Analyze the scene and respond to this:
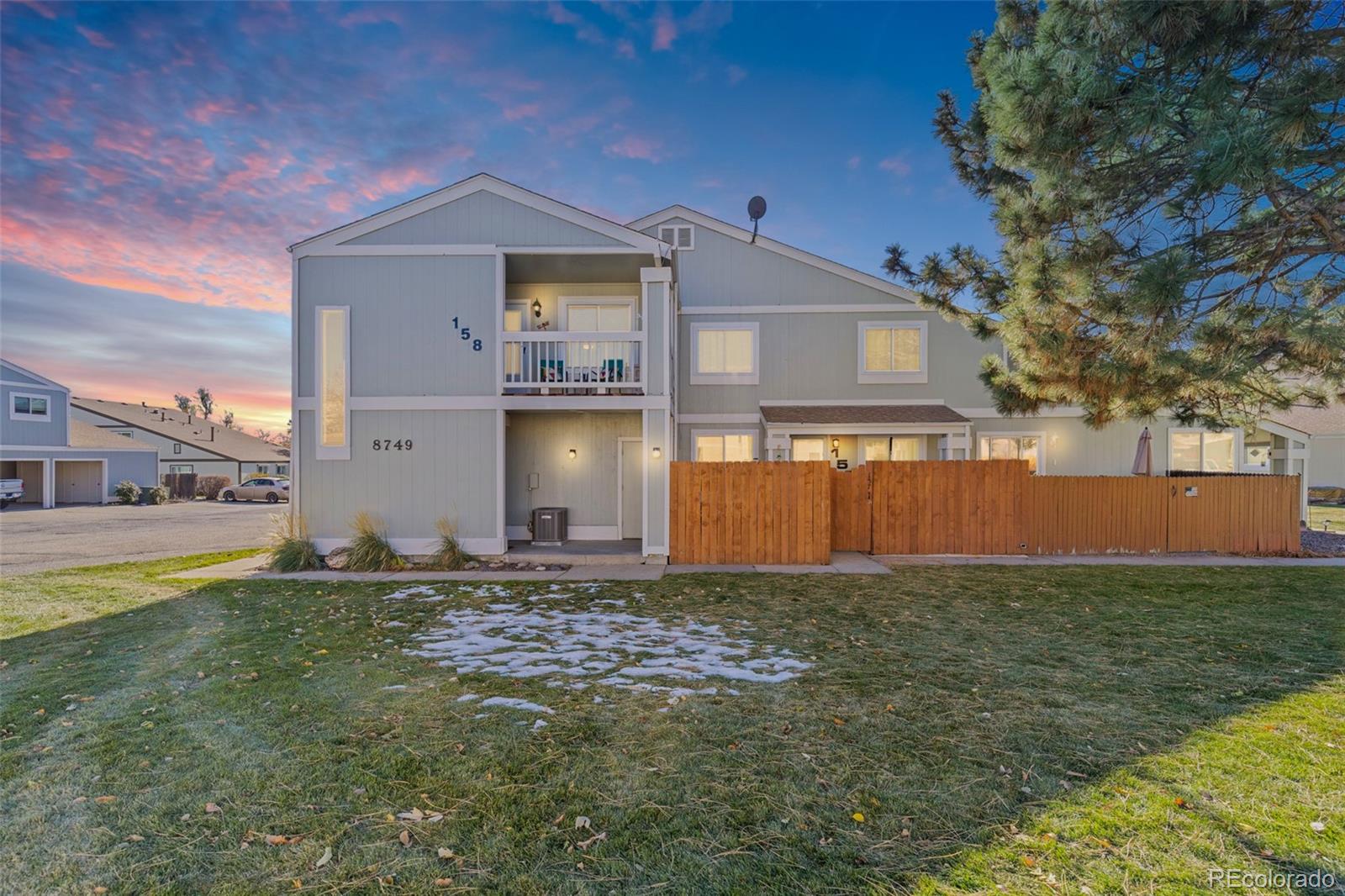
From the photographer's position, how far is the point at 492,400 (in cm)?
1111

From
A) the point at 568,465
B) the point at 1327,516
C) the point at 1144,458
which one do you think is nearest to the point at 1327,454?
the point at 1327,516

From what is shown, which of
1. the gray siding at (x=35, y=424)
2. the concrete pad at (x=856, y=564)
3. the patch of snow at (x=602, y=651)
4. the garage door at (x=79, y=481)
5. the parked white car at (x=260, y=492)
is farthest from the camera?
the parked white car at (x=260, y=492)

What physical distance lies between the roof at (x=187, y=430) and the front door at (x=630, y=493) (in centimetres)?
3903

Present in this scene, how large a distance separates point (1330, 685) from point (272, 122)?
1729 cm

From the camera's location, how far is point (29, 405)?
27078mm

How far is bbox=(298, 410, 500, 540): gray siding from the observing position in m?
11.1

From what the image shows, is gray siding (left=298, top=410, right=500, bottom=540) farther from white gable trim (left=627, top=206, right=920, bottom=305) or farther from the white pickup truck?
the white pickup truck

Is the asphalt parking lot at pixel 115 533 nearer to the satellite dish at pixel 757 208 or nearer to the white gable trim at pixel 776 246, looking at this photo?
the white gable trim at pixel 776 246

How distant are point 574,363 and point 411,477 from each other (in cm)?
389

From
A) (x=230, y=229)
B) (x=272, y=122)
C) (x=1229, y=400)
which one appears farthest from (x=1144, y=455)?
(x=230, y=229)

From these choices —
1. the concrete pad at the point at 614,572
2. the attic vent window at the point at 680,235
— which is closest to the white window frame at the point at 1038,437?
the attic vent window at the point at 680,235

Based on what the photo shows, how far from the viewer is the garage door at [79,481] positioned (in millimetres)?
29656

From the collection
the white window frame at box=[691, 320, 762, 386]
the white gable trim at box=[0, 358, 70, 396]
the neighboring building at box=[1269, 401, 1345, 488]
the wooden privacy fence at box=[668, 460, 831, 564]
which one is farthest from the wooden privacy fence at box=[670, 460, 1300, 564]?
the white gable trim at box=[0, 358, 70, 396]

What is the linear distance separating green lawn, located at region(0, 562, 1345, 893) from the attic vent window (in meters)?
11.4
